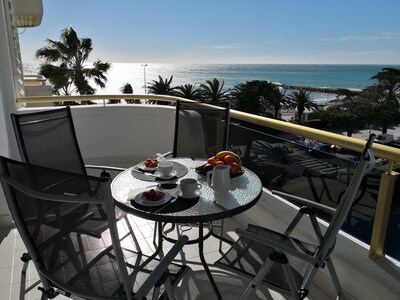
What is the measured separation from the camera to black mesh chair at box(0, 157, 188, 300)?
1083 millimetres

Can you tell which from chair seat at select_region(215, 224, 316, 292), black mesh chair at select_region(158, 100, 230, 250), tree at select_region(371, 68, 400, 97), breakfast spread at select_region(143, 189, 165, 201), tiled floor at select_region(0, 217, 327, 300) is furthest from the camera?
tree at select_region(371, 68, 400, 97)

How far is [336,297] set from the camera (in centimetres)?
191

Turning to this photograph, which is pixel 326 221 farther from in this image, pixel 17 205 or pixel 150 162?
pixel 17 205

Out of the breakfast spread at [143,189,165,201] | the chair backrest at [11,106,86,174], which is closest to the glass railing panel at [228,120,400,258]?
the breakfast spread at [143,189,165,201]

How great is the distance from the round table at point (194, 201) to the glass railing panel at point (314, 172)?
60cm

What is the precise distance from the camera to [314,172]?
244 centimetres

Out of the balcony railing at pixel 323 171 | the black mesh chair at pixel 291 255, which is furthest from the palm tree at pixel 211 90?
the black mesh chair at pixel 291 255

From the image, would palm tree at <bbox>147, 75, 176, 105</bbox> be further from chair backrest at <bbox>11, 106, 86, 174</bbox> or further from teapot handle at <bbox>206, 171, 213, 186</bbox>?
teapot handle at <bbox>206, 171, 213, 186</bbox>

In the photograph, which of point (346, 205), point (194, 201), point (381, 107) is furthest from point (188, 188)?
point (381, 107)

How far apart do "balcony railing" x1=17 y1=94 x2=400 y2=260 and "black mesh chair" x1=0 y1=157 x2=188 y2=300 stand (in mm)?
1176

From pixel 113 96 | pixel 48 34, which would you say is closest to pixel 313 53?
pixel 48 34

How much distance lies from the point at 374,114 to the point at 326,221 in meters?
29.4

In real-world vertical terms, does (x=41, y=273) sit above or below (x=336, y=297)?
above

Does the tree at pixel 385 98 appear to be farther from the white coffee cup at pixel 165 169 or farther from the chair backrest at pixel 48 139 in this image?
the chair backrest at pixel 48 139
